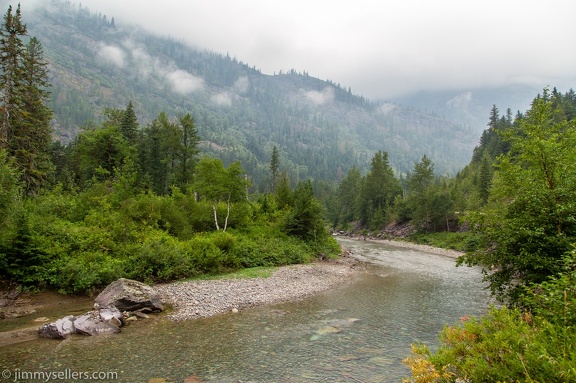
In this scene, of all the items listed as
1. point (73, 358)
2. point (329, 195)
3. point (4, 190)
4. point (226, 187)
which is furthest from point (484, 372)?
point (329, 195)

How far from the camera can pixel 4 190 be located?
16.1 m

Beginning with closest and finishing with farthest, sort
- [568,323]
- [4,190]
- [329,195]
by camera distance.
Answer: [568,323] → [4,190] → [329,195]

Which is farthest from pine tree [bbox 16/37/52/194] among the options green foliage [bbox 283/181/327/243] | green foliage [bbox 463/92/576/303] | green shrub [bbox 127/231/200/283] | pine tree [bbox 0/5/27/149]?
green foliage [bbox 463/92/576/303]

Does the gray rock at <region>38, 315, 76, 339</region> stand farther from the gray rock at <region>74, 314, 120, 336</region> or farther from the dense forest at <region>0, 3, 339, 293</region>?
the dense forest at <region>0, 3, 339, 293</region>

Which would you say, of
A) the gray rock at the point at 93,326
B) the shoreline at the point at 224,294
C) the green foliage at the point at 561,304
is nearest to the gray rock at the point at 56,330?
the gray rock at the point at 93,326

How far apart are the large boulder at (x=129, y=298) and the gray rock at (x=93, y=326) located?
166 cm

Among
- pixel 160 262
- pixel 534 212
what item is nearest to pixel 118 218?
pixel 160 262

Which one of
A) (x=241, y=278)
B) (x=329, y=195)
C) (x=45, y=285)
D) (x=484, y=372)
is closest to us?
(x=484, y=372)

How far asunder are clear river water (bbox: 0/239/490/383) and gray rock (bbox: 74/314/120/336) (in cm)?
43

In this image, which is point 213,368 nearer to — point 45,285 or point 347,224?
point 45,285

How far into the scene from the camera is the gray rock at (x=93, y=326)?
14016mm

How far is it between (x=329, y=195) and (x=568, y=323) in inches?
5562

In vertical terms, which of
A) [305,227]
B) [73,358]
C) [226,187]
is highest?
[226,187]

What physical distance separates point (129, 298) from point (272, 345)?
27.3ft
